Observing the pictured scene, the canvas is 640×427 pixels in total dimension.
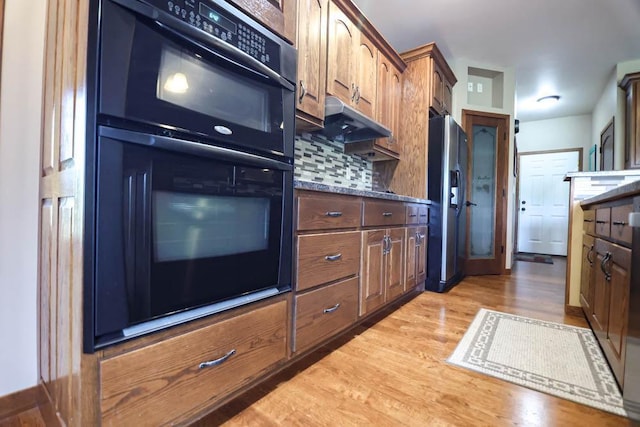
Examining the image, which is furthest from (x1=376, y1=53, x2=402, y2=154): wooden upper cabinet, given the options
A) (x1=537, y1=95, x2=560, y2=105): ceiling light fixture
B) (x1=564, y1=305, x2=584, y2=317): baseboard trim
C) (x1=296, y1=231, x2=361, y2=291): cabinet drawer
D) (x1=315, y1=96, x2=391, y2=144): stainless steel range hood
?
(x1=537, y1=95, x2=560, y2=105): ceiling light fixture

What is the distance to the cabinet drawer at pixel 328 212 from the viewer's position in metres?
1.30

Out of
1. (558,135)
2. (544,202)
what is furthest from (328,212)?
(558,135)

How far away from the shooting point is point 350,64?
2035 millimetres

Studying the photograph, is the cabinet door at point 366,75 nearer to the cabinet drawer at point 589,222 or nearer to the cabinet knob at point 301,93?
the cabinet knob at point 301,93

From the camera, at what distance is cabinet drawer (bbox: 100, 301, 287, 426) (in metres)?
0.73

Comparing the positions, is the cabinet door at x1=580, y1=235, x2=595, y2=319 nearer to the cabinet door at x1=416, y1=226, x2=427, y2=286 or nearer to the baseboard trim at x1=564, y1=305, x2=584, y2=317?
the baseboard trim at x1=564, y1=305, x2=584, y2=317

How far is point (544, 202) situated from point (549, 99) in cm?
204

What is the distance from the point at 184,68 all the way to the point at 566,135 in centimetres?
680

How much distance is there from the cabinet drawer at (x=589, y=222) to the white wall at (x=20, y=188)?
9.28 ft

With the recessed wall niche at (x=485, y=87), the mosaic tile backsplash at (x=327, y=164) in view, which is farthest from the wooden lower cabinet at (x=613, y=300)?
the recessed wall niche at (x=485, y=87)

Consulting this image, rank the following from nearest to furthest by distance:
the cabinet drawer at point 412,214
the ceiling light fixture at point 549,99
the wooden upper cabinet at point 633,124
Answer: the cabinet drawer at point 412,214, the wooden upper cabinet at point 633,124, the ceiling light fixture at point 549,99

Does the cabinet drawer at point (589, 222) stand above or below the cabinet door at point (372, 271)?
above

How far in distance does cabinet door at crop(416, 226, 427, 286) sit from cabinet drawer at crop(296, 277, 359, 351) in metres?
1.07

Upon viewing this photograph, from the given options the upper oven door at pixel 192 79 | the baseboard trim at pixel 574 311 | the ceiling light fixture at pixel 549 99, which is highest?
the ceiling light fixture at pixel 549 99
